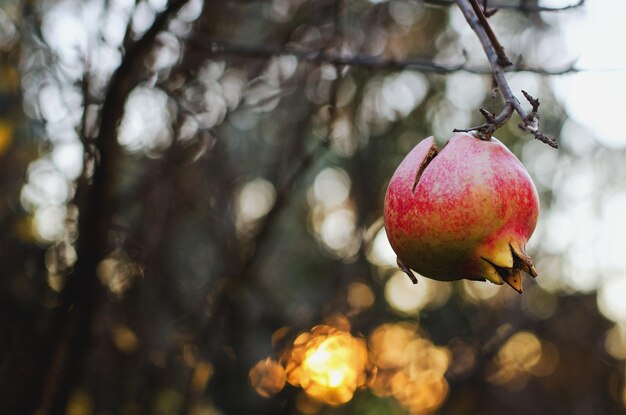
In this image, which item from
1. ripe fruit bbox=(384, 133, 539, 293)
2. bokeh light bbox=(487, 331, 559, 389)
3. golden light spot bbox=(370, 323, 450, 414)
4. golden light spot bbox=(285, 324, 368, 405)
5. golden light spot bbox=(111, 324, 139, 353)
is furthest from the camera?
bokeh light bbox=(487, 331, 559, 389)

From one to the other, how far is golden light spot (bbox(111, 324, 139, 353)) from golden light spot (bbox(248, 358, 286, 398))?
1.27m

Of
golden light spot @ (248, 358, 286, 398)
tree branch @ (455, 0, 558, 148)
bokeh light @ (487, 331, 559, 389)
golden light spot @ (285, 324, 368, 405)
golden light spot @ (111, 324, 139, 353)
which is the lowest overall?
bokeh light @ (487, 331, 559, 389)

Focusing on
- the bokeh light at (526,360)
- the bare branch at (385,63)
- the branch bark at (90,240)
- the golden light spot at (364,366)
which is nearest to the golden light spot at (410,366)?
the golden light spot at (364,366)

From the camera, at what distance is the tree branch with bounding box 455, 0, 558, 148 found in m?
1.00

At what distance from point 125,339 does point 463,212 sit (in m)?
3.21

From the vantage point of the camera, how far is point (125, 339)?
12.6ft

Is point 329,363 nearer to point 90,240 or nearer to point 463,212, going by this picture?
point 90,240

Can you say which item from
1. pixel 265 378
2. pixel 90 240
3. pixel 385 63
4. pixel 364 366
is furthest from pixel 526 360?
pixel 90 240

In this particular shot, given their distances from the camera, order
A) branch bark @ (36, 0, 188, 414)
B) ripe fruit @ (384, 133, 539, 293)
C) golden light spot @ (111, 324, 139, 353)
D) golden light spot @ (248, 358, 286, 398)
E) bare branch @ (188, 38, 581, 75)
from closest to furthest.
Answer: ripe fruit @ (384, 133, 539, 293) < bare branch @ (188, 38, 581, 75) < branch bark @ (36, 0, 188, 414) < golden light spot @ (111, 324, 139, 353) < golden light spot @ (248, 358, 286, 398)

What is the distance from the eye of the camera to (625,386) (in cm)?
874

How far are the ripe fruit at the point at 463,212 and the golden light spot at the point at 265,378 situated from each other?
3948mm

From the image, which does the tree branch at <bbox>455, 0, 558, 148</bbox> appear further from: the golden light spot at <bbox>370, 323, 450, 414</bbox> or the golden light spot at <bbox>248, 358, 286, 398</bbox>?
the golden light spot at <bbox>370, 323, 450, 414</bbox>

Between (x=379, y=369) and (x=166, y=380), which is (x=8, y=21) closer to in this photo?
(x=166, y=380)

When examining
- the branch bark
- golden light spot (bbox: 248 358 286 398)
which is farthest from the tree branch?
golden light spot (bbox: 248 358 286 398)
